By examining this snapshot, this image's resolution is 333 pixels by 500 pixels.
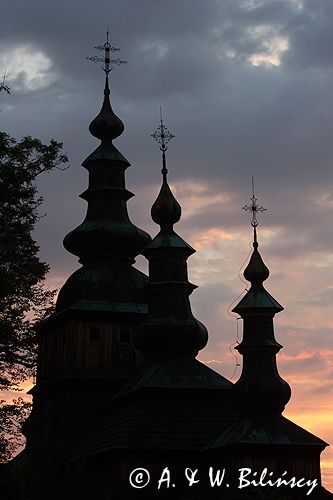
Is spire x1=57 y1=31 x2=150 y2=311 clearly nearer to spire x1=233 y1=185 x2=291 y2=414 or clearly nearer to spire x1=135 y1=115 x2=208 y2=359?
spire x1=135 y1=115 x2=208 y2=359

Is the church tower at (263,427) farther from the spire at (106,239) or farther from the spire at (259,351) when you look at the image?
the spire at (106,239)

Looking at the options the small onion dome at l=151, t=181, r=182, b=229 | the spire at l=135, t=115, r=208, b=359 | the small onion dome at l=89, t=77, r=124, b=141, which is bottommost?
the spire at l=135, t=115, r=208, b=359

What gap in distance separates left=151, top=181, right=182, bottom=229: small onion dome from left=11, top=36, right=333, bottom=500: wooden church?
0.06 metres

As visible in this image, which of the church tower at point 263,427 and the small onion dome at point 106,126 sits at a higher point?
the small onion dome at point 106,126

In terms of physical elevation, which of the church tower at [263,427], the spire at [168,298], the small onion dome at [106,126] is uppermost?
the small onion dome at [106,126]

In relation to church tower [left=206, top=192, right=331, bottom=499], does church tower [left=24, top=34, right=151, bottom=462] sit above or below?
above

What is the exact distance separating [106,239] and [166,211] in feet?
12.4

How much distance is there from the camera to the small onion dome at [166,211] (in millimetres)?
47156

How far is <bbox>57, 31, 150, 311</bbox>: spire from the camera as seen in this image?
156 feet

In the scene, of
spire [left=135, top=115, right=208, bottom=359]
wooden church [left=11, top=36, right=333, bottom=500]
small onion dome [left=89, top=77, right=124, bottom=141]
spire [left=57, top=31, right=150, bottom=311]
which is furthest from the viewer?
small onion dome [left=89, top=77, right=124, bottom=141]

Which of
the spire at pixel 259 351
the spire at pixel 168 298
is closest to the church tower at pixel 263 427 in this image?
the spire at pixel 259 351

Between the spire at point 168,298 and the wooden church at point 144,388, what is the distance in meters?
0.06

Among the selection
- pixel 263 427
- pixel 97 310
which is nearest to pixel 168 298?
pixel 97 310

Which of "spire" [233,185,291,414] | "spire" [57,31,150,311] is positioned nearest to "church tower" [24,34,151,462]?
"spire" [57,31,150,311]
